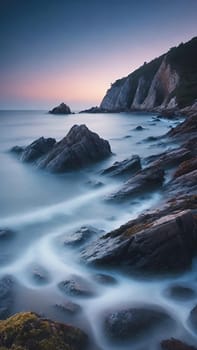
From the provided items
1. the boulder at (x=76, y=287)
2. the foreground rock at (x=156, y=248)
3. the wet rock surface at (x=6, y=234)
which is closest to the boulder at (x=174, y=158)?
the wet rock surface at (x=6, y=234)

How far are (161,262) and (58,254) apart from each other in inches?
127

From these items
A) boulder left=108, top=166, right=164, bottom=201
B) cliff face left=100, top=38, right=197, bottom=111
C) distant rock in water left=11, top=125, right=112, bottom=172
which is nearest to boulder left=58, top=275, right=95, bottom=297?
boulder left=108, top=166, right=164, bottom=201

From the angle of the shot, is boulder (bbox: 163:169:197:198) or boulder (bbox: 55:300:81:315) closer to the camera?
boulder (bbox: 55:300:81:315)

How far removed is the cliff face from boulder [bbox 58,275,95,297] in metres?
69.8

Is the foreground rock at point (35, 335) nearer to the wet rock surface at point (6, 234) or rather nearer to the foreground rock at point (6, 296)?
the foreground rock at point (6, 296)

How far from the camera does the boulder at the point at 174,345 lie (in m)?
5.49

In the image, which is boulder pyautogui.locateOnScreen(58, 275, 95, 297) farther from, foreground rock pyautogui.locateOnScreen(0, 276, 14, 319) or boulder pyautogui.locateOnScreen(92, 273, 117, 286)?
foreground rock pyautogui.locateOnScreen(0, 276, 14, 319)

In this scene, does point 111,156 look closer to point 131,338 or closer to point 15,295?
point 15,295

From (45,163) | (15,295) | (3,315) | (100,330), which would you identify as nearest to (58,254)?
(15,295)

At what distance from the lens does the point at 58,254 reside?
9.95 m

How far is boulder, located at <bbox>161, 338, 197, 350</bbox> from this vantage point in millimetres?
5487

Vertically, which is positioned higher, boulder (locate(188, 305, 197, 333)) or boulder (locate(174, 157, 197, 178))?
boulder (locate(174, 157, 197, 178))

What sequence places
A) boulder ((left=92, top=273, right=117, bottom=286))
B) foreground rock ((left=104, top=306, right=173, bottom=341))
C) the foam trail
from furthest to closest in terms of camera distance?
the foam trail, boulder ((left=92, top=273, right=117, bottom=286)), foreground rock ((left=104, top=306, right=173, bottom=341))

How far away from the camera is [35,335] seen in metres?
5.00
